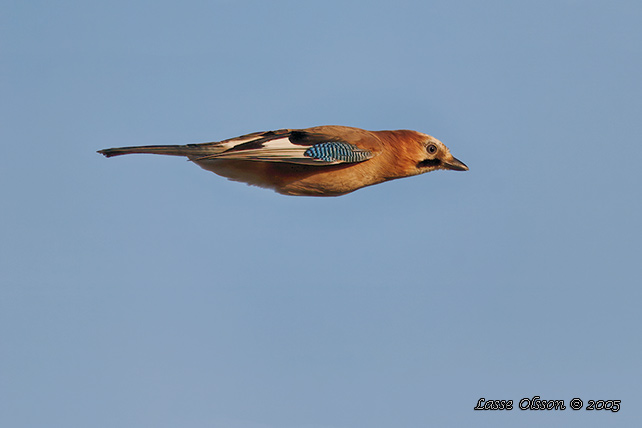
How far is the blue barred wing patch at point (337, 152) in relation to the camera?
11.8 meters

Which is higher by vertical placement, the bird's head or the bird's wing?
the bird's wing

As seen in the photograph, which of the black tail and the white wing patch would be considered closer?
the black tail

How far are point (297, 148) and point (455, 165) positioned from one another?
113 inches

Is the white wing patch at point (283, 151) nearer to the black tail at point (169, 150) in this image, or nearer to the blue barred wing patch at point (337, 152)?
the blue barred wing patch at point (337, 152)

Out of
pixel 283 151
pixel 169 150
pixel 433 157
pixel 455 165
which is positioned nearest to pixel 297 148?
pixel 283 151

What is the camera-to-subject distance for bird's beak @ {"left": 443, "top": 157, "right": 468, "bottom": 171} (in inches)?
508

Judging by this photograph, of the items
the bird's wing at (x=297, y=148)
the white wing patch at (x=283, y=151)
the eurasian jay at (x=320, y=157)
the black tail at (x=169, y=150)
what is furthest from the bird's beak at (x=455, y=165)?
the black tail at (x=169, y=150)

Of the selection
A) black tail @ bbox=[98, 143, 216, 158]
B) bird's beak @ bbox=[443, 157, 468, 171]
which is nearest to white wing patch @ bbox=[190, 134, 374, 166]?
black tail @ bbox=[98, 143, 216, 158]

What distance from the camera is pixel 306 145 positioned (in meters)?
11.8

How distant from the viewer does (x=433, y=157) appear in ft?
42.0

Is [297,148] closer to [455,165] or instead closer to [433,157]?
[433,157]

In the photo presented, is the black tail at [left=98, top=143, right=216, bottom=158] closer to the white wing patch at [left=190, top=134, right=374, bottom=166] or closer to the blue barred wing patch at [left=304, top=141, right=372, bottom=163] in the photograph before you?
the white wing patch at [left=190, top=134, right=374, bottom=166]

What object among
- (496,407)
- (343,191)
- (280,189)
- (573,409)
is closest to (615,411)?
(573,409)

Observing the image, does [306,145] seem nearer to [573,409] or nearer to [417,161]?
[417,161]
